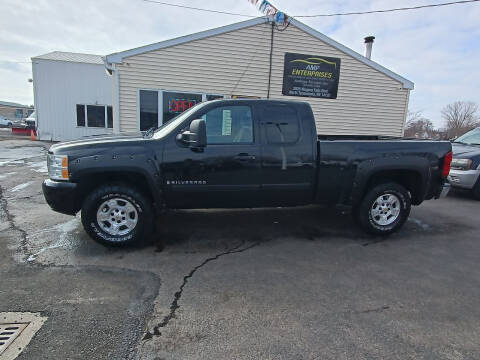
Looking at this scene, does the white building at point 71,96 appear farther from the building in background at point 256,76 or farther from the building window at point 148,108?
the building in background at point 256,76

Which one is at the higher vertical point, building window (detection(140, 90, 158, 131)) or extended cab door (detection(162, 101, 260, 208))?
building window (detection(140, 90, 158, 131))

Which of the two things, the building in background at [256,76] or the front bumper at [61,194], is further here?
the building in background at [256,76]

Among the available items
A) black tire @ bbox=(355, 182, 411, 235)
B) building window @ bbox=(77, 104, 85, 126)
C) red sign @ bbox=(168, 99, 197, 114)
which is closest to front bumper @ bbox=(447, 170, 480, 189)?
black tire @ bbox=(355, 182, 411, 235)

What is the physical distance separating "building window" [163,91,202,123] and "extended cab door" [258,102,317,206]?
643 centimetres

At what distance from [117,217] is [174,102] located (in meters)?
6.77

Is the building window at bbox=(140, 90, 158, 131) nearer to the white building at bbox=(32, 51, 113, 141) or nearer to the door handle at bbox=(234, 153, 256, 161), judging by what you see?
the door handle at bbox=(234, 153, 256, 161)

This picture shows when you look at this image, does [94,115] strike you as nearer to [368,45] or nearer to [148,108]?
[148,108]

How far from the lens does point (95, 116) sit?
59.7 ft

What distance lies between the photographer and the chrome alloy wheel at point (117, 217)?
3732 millimetres

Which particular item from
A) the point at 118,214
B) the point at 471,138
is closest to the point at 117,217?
the point at 118,214

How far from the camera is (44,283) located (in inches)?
116

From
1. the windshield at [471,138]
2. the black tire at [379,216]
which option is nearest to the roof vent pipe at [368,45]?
the windshield at [471,138]

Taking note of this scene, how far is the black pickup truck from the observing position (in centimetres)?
362

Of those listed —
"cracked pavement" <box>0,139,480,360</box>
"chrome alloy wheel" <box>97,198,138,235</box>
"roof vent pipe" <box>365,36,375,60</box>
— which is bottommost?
"cracked pavement" <box>0,139,480,360</box>
